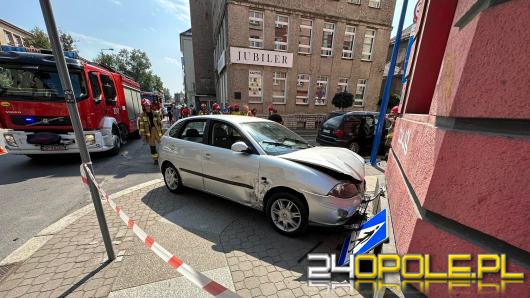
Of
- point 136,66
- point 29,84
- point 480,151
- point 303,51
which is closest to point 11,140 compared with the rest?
point 29,84

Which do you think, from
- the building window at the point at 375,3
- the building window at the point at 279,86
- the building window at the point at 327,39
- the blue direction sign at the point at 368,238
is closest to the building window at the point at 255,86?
the building window at the point at 279,86

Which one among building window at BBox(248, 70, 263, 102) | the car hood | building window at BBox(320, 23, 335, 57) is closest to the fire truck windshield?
the car hood

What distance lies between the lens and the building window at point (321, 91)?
1567 cm

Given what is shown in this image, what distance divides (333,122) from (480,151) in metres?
6.89

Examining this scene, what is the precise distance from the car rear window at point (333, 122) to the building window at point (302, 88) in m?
7.75

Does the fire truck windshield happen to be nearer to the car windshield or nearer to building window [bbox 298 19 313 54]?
the car windshield

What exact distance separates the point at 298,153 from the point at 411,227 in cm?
178

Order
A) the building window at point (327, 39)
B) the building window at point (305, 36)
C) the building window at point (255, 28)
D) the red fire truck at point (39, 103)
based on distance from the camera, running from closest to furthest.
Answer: the red fire truck at point (39, 103), the building window at point (255, 28), the building window at point (305, 36), the building window at point (327, 39)

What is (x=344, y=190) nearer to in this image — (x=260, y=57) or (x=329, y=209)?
(x=329, y=209)

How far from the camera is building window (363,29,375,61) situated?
15836 mm

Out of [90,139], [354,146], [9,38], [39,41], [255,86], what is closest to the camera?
[90,139]

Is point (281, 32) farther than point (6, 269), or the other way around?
point (281, 32)

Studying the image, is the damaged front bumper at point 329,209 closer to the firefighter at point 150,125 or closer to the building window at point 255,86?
the firefighter at point 150,125

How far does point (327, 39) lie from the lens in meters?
15.1
